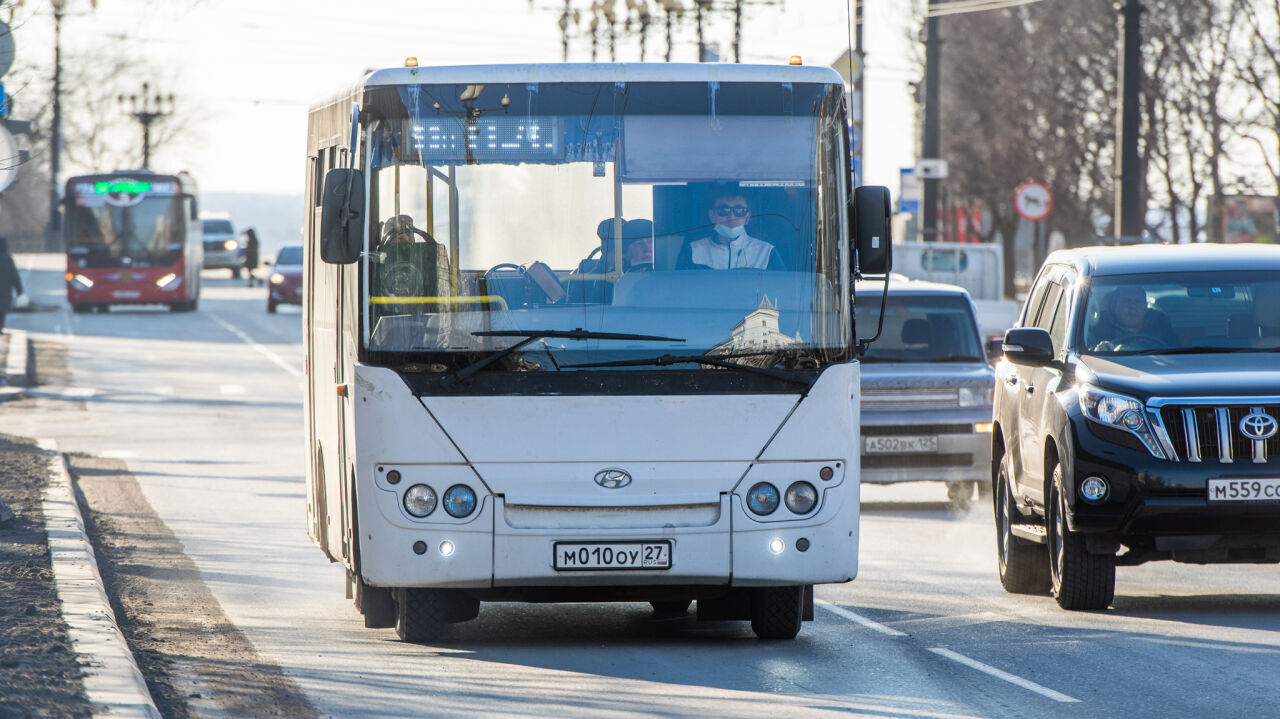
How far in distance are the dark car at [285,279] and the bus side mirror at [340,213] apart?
40.6 meters

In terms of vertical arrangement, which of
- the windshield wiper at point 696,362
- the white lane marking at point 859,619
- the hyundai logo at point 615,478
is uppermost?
the windshield wiper at point 696,362

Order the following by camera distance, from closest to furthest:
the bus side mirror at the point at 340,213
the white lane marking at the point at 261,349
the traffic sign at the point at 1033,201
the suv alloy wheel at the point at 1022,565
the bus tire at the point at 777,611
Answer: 1. the bus side mirror at the point at 340,213
2. the bus tire at the point at 777,611
3. the suv alloy wheel at the point at 1022,565
4. the traffic sign at the point at 1033,201
5. the white lane marking at the point at 261,349

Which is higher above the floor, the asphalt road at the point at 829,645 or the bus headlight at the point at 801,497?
the bus headlight at the point at 801,497

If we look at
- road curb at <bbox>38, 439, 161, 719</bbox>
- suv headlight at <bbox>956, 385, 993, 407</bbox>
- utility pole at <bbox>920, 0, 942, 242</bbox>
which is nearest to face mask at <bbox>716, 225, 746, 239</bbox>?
road curb at <bbox>38, 439, 161, 719</bbox>

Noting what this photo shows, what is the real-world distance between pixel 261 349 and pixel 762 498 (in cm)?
2914

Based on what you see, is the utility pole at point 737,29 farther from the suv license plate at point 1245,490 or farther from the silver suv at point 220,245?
the suv license plate at point 1245,490

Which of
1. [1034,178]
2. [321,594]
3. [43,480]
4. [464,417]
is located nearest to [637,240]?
[464,417]

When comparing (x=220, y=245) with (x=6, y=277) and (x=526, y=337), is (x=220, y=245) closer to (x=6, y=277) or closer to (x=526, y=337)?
(x=6, y=277)

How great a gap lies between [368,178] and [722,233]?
149 cm

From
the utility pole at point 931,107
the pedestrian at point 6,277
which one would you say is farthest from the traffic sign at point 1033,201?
the pedestrian at point 6,277

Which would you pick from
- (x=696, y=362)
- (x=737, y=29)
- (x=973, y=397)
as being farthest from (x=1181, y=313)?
(x=737, y=29)

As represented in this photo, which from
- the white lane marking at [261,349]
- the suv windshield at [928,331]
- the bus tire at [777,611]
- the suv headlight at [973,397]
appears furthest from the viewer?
the white lane marking at [261,349]

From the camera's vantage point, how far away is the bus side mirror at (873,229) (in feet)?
27.7

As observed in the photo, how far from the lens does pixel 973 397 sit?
15.8 meters
